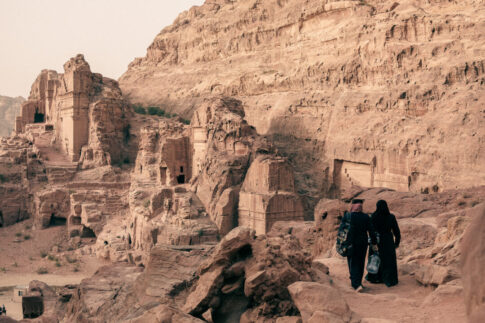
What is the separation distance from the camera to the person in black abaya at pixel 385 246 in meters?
7.99

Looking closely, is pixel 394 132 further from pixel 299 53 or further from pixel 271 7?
pixel 271 7

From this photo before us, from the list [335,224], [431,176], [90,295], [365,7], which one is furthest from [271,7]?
[90,295]

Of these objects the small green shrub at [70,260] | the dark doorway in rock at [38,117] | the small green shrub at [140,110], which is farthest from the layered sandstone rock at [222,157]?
the dark doorway in rock at [38,117]

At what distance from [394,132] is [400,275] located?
16.5 m

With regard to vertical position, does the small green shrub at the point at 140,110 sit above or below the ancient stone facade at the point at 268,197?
above

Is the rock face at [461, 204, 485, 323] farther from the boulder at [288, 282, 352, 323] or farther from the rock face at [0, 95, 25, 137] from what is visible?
the rock face at [0, 95, 25, 137]

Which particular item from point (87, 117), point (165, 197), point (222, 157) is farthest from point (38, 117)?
point (222, 157)

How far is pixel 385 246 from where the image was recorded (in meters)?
8.09

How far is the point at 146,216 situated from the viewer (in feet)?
85.4

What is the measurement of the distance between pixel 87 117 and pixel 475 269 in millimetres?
35159

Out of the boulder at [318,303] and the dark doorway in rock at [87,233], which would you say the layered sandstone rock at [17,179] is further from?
the boulder at [318,303]

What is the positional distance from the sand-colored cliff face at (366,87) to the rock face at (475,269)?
59.9 ft

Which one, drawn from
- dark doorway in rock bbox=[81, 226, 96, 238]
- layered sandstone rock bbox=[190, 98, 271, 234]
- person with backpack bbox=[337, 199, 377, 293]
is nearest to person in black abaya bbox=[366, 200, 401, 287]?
person with backpack bbox=[337, 199, 377, 293]

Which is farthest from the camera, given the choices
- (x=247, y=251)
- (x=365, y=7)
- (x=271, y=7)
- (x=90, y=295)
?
(x=271, y=7)
